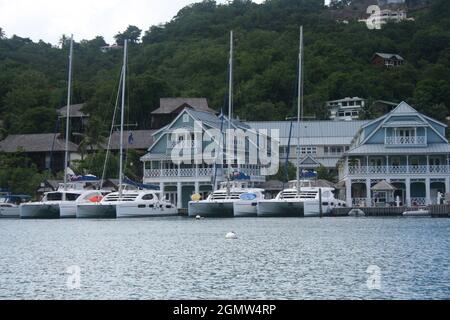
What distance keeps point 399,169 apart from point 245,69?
62650mm

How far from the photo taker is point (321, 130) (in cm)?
10269

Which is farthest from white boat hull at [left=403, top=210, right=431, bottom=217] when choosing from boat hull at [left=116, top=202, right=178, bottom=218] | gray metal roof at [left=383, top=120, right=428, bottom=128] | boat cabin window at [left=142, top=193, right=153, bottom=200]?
boat cabin window at [left=142, top=193, right=153, bottom=200]

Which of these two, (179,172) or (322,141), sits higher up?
(322,141)

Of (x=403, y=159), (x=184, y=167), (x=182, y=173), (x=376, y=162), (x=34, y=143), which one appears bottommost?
(x=182, y=173)

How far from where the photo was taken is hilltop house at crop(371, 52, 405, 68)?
15212 centimetres

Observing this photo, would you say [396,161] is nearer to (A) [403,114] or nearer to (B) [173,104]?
(A) [403,114]

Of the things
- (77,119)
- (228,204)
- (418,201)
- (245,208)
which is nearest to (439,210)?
(418,201)

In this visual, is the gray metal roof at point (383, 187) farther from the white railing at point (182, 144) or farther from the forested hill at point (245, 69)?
the forested hill at point (245, 69)

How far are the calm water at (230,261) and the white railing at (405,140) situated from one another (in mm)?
19932

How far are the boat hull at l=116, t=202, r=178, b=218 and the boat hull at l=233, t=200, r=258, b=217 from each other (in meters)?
7.11

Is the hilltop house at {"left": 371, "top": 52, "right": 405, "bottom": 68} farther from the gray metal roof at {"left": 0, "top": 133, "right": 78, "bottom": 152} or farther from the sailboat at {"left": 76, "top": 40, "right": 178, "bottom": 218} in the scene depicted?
the sailboat at {"left": 76, "top": 40, "right": 178, "bottom": 218}

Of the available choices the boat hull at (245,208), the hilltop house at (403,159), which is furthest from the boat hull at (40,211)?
the hilltop house at (403,159)
